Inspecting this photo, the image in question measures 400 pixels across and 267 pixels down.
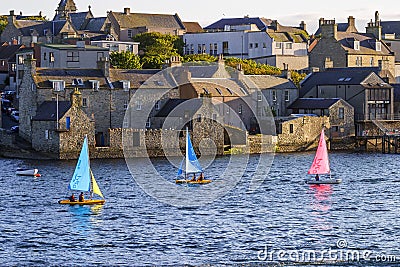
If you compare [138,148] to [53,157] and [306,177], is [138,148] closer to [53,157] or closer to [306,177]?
[53,157]

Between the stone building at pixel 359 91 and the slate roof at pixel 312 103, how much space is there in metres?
2.79

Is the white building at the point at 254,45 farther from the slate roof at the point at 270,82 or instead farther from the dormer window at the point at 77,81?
the dormer window at the point at 77,81

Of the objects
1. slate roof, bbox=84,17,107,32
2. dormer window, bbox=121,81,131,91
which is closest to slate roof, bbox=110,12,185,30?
slate roof, bbox=84,17,107,32

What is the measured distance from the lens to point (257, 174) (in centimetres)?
7931

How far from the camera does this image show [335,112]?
4114 inches

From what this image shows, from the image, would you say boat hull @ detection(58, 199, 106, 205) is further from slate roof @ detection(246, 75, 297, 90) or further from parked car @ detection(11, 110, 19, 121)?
slate roof @ detection(246, 75, 297, 90)

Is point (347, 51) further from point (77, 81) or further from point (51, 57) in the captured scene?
point (77, 81)

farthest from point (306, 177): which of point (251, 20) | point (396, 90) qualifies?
point (251, 20)

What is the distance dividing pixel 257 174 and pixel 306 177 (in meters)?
4.87

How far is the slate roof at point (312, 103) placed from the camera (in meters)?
105

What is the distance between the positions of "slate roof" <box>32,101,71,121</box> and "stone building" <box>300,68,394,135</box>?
31841 millimetres

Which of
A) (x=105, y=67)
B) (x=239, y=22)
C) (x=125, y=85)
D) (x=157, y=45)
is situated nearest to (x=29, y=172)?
(x=125, y=85)

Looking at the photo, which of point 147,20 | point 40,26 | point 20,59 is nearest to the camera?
point 20,59

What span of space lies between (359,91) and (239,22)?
1765 inches
